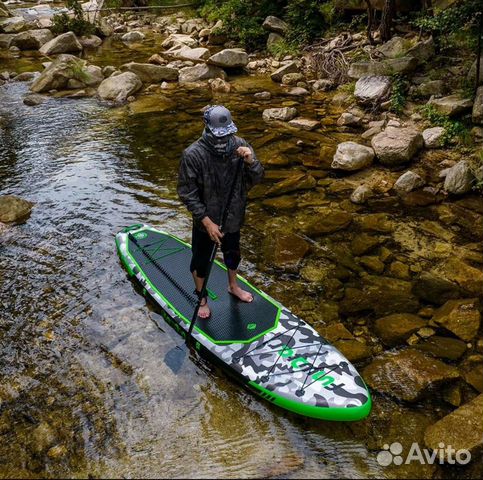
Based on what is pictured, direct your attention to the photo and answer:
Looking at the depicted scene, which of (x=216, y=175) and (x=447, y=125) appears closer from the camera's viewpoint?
(x=216, y=175)

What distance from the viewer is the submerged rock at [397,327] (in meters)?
5.40

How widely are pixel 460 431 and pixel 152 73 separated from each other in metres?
15.2

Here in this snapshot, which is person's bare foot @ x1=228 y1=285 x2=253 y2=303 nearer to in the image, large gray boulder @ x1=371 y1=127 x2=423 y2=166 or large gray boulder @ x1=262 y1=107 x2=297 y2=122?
large gray boulder @ x1=371 y1=127 x2=423 y2=166

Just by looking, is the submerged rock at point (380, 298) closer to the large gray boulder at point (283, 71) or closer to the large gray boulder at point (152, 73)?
the large gray boulder at point (283, 71)

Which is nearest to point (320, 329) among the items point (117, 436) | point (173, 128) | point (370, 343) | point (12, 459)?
point (370, 343)

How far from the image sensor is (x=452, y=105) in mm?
9789

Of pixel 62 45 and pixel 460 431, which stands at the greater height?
pixel 62 45

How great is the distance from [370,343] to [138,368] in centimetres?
277

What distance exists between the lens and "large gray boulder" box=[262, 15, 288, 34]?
1786 centimetres

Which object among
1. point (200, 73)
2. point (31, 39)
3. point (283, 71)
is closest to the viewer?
point (283, 71)

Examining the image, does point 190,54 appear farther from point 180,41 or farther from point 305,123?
point 305,123

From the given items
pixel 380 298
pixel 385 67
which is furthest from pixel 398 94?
pixel 380 298

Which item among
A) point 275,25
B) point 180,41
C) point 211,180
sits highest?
point 211,180

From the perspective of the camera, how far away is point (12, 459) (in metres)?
4.14
